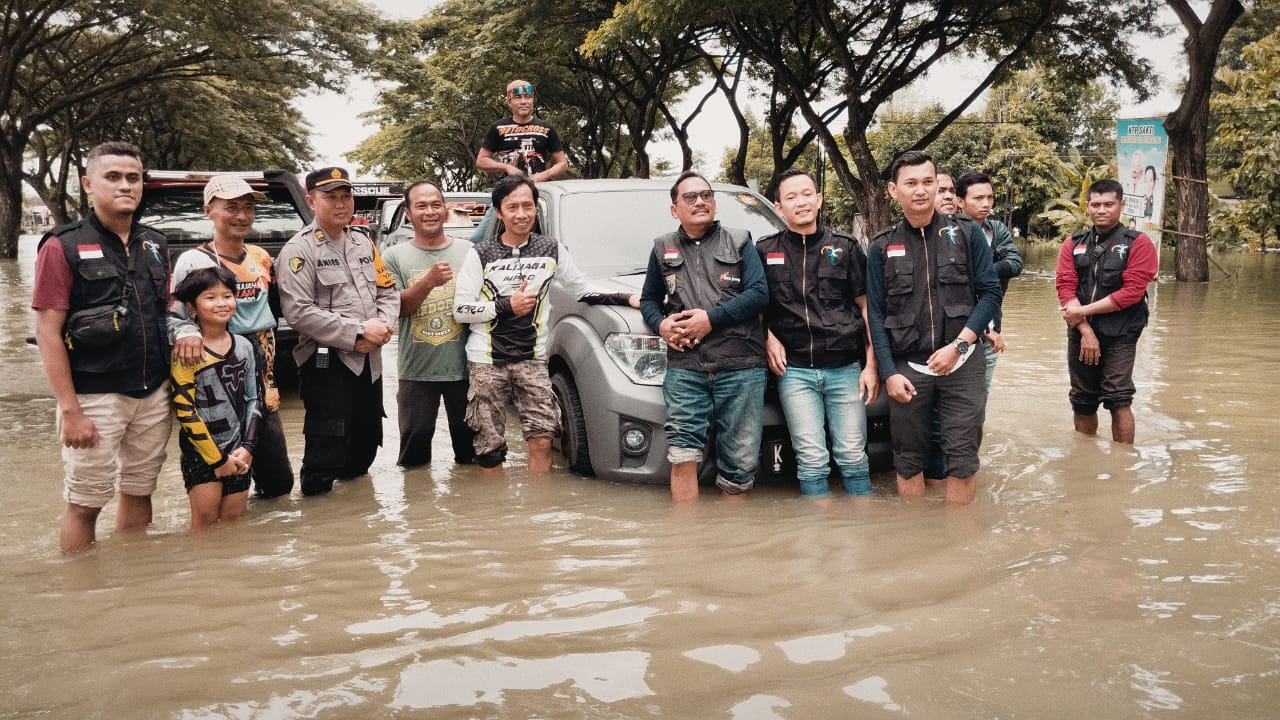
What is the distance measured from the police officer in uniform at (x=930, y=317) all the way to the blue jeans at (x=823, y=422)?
0.61 ft

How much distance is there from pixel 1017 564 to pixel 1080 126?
6190 cm

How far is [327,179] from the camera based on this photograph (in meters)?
5.24

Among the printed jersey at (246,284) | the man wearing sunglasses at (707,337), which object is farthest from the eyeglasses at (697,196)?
the printed jersey at (246,284)

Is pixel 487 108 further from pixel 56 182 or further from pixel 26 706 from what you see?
pixel 26 706

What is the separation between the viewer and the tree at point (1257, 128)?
20750 millimetres

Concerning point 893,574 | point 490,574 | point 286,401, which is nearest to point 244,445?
point 490,574

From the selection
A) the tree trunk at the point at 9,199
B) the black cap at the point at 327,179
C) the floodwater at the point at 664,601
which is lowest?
the floodwater at the point at 664,601

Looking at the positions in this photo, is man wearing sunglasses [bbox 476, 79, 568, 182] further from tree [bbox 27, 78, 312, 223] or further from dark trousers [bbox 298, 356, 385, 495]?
tree [bbox 27, 78, 312, 223]

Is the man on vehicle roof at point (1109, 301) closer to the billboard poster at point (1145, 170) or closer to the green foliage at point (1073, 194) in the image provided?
the billboard poster at point (1145, 170)

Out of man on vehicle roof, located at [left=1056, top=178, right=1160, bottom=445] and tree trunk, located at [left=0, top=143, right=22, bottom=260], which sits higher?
tree trunk, located at [left=0, top=143, right=22, bottom=260]

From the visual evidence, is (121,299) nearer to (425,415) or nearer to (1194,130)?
(425,415)

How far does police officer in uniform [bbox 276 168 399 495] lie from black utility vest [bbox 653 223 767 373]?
147 cm

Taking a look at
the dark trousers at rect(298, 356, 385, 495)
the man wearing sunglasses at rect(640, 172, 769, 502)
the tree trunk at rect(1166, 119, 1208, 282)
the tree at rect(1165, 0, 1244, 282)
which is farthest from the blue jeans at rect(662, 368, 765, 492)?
the tree trunk at rect(1166, 119, 1208, 282)

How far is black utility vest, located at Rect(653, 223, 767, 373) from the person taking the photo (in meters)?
4.90
